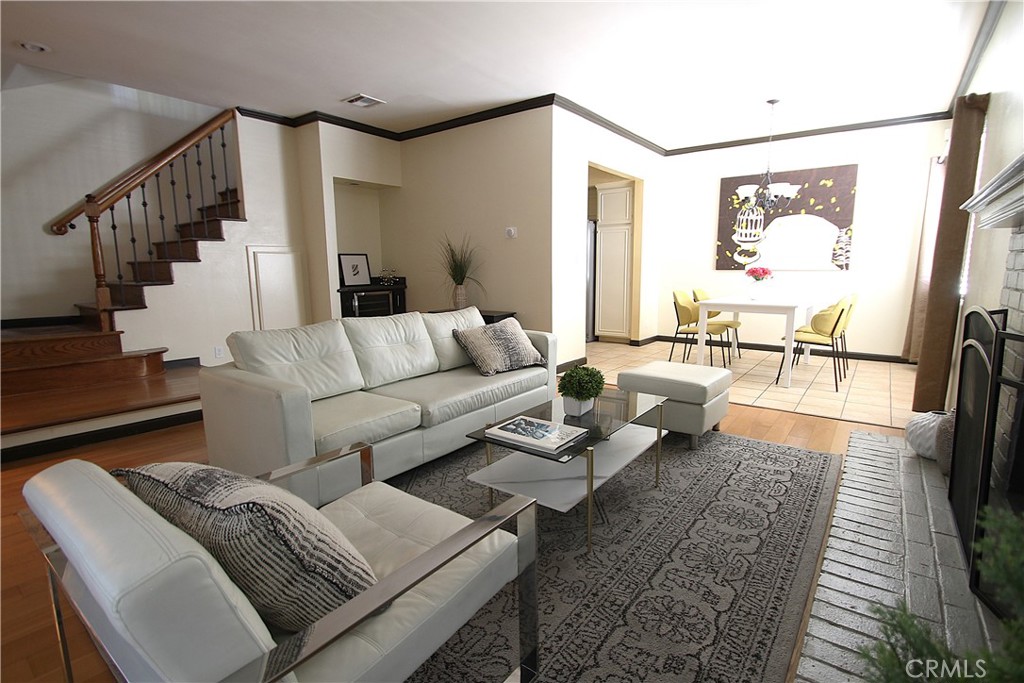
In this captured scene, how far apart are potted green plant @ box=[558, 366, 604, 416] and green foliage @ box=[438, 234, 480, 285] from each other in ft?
10.2

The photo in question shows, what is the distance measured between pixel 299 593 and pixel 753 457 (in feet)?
8.92

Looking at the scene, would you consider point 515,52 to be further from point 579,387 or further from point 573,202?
point 579,387

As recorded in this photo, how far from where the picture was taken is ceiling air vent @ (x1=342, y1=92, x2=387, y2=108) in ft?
15.1

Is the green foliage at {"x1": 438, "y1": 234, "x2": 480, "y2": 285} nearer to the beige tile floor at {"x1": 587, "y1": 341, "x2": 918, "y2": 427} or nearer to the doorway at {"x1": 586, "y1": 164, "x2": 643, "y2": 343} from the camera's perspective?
the beige tile floor at {"x1": 587, "y1": 341, "x2": 918, "y2": 427}

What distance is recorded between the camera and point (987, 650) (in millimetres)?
566

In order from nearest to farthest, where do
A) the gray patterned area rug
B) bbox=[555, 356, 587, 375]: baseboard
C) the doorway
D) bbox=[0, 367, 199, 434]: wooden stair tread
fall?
the gray patterned area rug, bbox=[0, 367, 199, 434]: wooden stair tread, bbox=[555, 356, 587, 375]: baseboard, the doorway

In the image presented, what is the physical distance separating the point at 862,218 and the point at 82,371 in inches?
303

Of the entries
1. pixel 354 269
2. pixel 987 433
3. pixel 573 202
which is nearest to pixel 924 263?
pixel 573 202

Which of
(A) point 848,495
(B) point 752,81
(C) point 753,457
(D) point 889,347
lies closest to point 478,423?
(C) point 753,457

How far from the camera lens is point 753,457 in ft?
9.62

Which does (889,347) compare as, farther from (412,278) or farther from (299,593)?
(299,593)

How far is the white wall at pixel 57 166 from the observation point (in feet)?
14.8

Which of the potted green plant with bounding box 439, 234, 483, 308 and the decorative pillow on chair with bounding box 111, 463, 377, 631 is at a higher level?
the potted green plant with bounding box 439, 234, 483, 308

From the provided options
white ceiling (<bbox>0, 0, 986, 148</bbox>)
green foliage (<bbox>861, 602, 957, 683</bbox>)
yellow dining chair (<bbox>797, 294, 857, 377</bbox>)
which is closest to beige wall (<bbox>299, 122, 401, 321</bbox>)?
white ceiling (<bbox>0, 0, 986, 148</bbox>)
